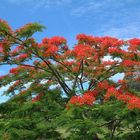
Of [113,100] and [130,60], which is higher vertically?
[130,60]

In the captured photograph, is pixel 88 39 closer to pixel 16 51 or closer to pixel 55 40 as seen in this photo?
pixel 55 40

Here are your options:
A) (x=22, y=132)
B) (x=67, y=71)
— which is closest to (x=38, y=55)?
(x=67, y=71)

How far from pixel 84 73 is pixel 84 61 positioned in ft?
2.54

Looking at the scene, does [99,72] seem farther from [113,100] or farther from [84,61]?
[113,100]

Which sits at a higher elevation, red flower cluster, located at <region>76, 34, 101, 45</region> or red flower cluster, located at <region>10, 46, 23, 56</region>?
red flower cluster, located at <region>76, 34, 101, 45</region>

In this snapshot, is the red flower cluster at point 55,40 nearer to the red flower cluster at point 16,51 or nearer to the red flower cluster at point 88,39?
the red flower cluster at point 88,39

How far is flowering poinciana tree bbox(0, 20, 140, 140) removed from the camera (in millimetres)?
15625

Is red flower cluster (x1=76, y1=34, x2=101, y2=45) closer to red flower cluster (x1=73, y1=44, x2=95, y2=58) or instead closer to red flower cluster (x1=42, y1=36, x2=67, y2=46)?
red flower cluster (x1=42, y1=36, x2=67, y2=46)

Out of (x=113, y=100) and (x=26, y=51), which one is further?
(x=26, y=51)

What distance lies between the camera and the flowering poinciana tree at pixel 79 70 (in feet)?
51.3

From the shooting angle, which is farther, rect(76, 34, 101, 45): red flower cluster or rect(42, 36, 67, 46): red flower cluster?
rect(42, 36, 67, 46): red flower cluster

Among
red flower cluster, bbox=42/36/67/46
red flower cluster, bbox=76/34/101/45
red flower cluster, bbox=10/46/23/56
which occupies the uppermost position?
red flower cluster, bbox=42/36/67/46

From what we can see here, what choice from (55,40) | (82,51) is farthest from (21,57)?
(82,51)

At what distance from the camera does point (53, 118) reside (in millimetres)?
16266
